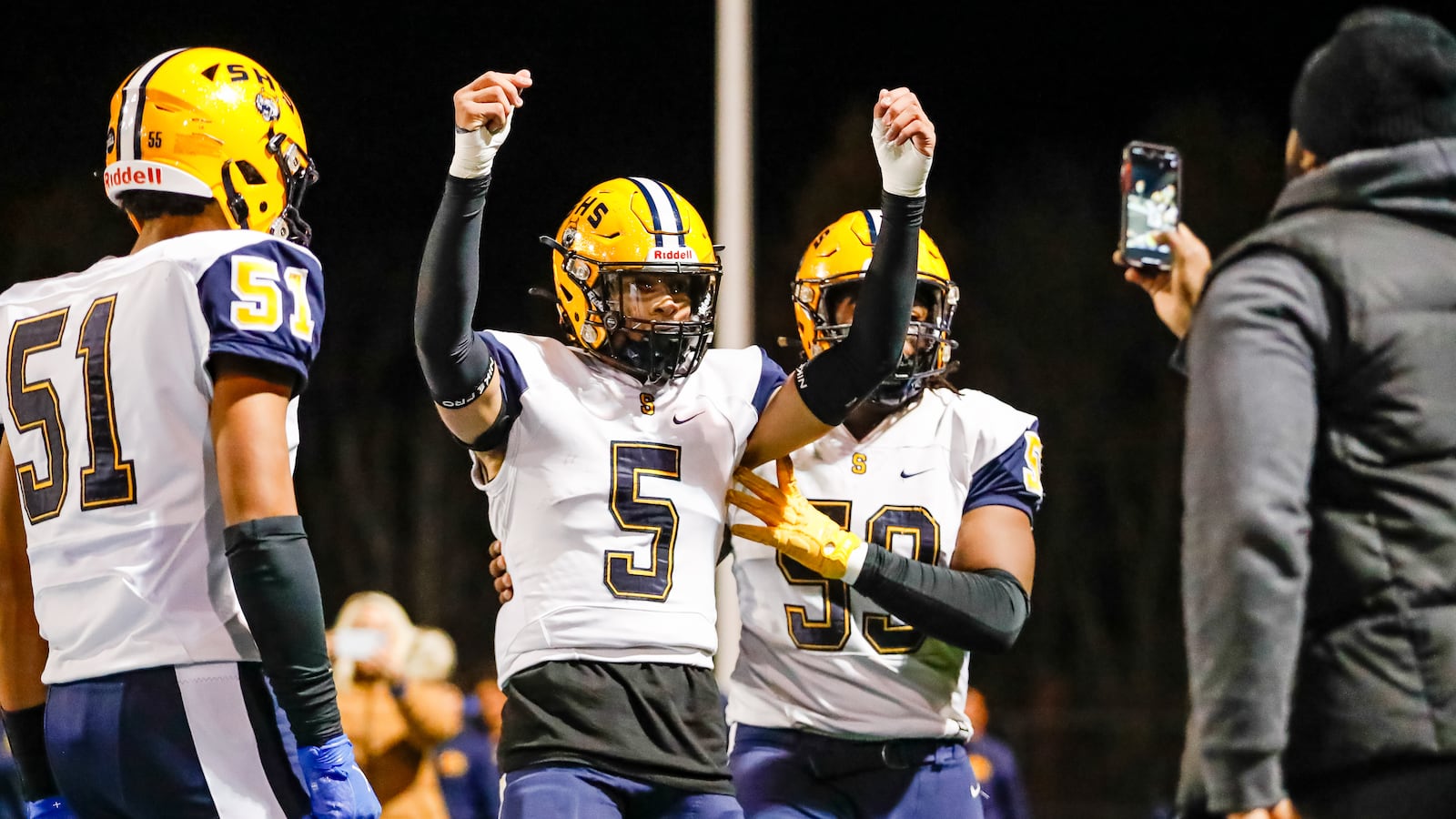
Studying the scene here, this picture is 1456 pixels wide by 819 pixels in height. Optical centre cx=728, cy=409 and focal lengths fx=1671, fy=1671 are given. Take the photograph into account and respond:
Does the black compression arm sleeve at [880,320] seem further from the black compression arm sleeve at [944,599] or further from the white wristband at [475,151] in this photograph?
the white wristband at [475,151]

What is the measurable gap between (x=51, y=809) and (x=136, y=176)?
121 centimetres

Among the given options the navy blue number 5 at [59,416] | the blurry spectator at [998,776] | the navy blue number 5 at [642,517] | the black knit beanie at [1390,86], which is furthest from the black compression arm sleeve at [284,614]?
the blurry spectator at [998,776]

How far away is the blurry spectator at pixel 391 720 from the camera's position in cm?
621

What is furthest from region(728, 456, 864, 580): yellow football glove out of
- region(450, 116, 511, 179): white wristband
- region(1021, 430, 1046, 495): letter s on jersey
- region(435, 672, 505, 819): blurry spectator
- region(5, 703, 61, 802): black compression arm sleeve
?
region(435, 672, 505, 819): blurry spectator

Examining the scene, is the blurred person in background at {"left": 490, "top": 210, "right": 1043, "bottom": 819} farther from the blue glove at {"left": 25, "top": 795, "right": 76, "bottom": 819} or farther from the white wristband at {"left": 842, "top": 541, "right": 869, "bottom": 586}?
the blue glove at {"left": 25, "top": 795, "right": 76, "bottom": 819}

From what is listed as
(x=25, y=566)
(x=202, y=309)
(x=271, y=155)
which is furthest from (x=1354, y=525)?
(x=25, y=566)

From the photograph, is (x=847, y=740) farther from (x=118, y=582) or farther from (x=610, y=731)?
(x=118, y=582)

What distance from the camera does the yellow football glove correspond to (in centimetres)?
384

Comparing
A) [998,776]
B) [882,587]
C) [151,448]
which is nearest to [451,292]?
[151,448]

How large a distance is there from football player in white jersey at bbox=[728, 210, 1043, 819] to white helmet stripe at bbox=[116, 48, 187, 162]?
1.51 metres

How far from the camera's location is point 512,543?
12.3ft

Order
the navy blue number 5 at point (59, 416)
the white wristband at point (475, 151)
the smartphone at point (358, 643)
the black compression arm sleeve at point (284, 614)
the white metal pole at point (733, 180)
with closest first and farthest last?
the black compression arm sleeve at point (284, 614), the navy blue number 5 at point (59, 416), the white wristband at point (475, 151), the smartphone at point (358, 643), the white metal pole at point (733, 180)

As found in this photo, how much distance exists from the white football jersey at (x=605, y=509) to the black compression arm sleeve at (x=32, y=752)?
3.15ft

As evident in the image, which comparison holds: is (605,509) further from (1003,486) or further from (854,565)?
(1003,486)
